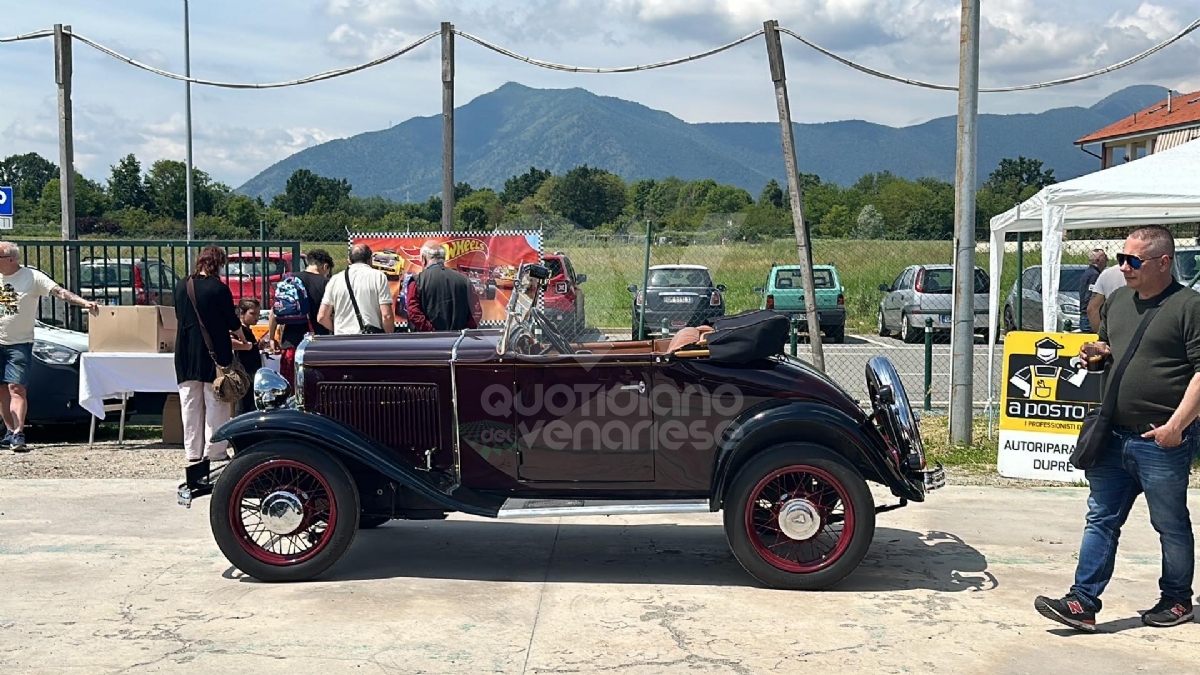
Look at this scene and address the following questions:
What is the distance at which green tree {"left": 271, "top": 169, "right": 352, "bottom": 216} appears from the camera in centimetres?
8094

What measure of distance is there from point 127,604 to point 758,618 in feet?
10.2

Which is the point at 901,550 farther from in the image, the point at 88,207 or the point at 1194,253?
the point at 88,207

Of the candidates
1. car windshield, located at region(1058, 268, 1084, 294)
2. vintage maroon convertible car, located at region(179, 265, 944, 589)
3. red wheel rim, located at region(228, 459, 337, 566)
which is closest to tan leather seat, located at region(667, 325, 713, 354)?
vintage maroon convertible car, located at region(179, 265, 944, 589)

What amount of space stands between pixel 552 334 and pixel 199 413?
147 inches

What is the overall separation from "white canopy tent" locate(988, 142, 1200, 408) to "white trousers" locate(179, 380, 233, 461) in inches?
261

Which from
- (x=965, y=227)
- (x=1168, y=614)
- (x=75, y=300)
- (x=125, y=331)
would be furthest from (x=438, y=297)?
(x=1168, y=614)

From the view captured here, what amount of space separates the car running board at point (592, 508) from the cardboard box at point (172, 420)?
5.15 meters

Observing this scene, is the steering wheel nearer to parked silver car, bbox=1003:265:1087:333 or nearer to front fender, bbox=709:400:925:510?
front fender, bbox=709:400:925:510

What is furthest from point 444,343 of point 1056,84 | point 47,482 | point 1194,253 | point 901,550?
point 1194,253

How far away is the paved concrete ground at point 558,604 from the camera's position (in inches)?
187

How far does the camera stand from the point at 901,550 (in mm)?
6590

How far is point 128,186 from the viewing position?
165 feet

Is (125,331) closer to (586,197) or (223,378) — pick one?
(223,378)

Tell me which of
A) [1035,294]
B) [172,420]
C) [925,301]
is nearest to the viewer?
[172,420]
